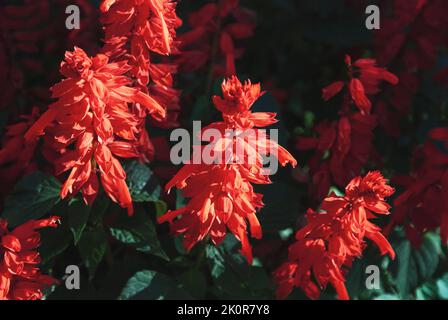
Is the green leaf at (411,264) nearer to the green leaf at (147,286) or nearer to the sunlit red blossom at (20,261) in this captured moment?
the green leaf at (147,286)

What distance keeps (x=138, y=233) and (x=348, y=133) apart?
1.47 ft

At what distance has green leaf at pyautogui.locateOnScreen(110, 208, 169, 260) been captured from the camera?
1374 mm

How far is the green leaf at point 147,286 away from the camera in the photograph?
1.41m

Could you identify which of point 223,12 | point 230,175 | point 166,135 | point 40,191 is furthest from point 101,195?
point 223,12

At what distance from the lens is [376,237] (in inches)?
51.6

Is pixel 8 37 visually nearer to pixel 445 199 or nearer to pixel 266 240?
pixel 266 240

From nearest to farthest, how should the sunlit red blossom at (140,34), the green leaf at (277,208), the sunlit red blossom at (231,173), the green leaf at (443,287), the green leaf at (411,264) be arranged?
1. the sunlit red blossom at (231,173)
2. the sunlit red blossom at (140,34)
3. the green leaf at (277,208)
4. the green leaf at (411,264)
5. the green leaf at (443,287)

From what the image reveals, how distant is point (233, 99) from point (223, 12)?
0.49 metres

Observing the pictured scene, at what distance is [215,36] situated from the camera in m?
1.65

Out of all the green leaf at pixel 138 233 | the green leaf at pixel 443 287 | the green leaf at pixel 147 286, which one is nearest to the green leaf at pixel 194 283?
the green leaf at pixel 147 286

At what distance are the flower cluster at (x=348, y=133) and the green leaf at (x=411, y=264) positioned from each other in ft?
0.85

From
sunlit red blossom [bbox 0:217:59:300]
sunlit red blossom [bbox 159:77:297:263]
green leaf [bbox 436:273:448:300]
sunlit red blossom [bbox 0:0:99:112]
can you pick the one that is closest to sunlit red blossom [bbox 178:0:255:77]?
sunlit red blossom [bbox 0:0:99:112]

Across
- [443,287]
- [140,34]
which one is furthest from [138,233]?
[443,287]

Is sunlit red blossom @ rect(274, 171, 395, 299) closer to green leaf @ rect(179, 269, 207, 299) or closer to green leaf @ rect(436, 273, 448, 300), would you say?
green leaf @ rect(179, 269, 207, 299)
